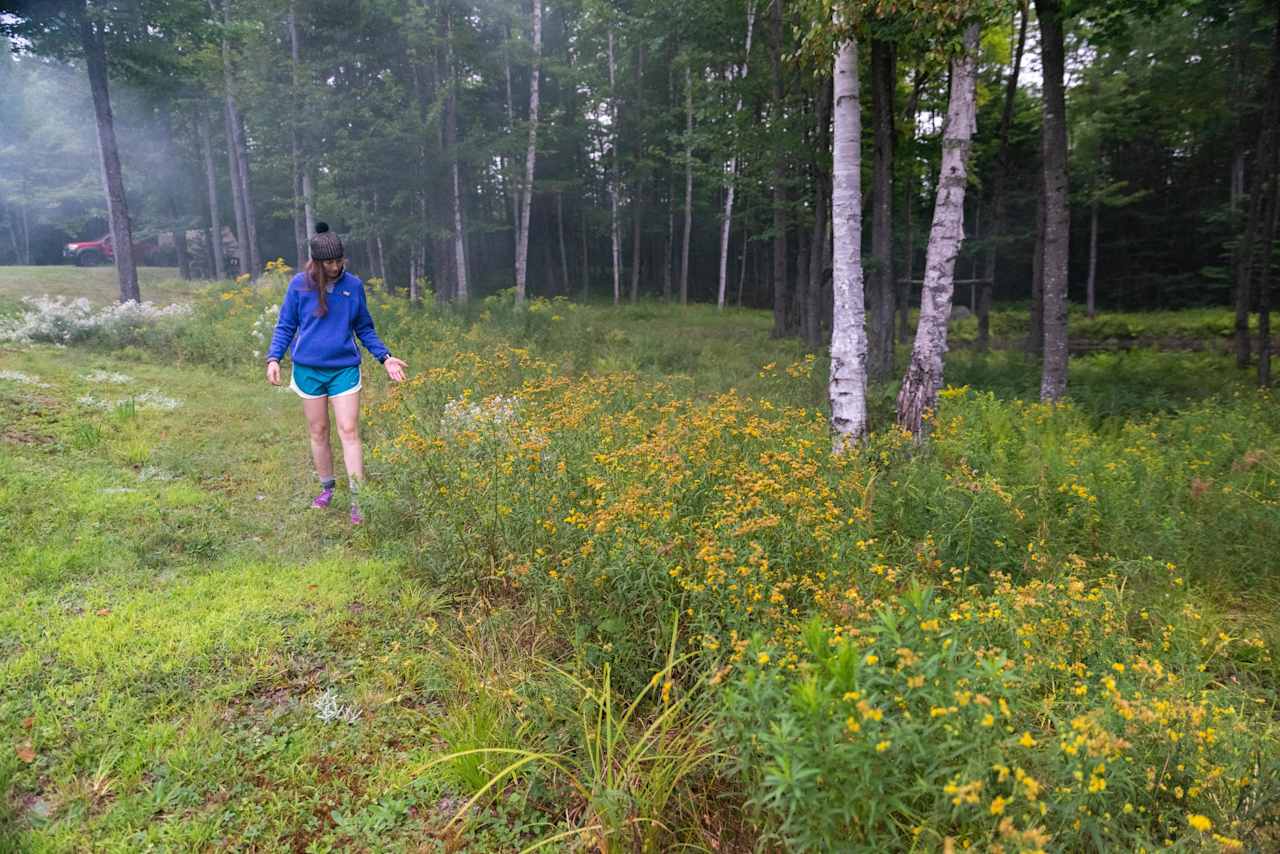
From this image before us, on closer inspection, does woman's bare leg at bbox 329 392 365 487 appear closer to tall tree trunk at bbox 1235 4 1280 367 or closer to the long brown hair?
the long brown hair

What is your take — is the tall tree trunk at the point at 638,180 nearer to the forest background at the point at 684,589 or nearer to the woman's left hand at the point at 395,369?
the forest background at the point at 684,589

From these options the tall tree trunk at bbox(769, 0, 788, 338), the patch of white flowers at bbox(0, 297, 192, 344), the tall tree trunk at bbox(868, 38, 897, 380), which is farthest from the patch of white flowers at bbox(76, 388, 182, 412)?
the tall tree trunk at bbox(769, 0, 788, 338)

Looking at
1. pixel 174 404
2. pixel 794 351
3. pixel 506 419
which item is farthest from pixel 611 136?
pixel 506 419

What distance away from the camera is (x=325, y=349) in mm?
5332

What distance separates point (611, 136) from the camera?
30.0 metres

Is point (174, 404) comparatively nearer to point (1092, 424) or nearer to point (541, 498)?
point (541, 498)

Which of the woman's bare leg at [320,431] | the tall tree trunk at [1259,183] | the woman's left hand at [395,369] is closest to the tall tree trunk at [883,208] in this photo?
the tall tree trunk at [1259,183]

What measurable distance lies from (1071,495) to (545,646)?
11.4ft

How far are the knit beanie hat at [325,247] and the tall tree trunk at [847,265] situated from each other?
13.4ft

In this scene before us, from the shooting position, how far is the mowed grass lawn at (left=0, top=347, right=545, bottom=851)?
2.46 m

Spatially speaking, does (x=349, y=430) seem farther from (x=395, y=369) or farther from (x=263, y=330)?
(x=263, y=330)

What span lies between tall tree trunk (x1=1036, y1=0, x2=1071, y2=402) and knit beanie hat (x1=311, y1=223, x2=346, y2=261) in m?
7.58

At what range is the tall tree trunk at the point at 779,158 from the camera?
13.1m

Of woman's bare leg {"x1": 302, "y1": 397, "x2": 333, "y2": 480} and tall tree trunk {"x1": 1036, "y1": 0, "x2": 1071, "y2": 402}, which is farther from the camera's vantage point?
tall tree trunk {"x1": 1036, "y1": 0, "x2": 1071, "y2": 402}
